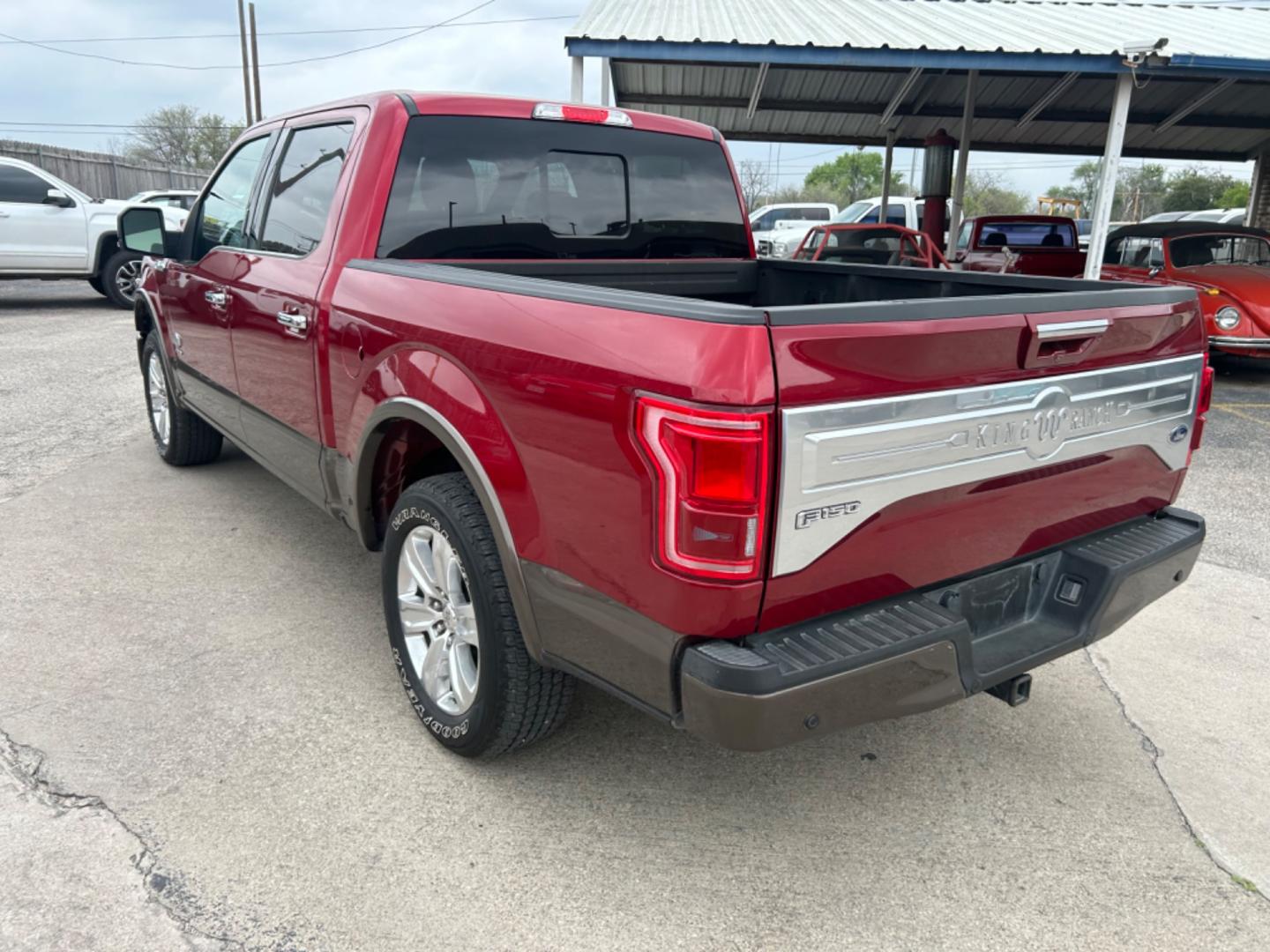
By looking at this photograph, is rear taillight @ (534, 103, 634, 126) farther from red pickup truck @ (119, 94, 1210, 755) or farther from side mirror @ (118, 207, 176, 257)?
side mirror @ (118, 207, 176, 257)

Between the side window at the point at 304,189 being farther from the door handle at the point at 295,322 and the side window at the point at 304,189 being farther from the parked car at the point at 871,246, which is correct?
the parked car at the point at 871,246

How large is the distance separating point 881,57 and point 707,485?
10.1 m

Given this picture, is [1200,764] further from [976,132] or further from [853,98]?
[976,132]

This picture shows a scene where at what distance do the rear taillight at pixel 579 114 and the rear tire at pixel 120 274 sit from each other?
11921mm

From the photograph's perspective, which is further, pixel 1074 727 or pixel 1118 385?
pixel 1074 727

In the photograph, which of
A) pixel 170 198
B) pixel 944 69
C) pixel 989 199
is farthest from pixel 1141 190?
pixel 170 198

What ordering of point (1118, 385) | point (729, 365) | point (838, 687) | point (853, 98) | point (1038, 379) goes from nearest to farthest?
point (729, 365)
point (838, 687)
point (1038, 379)
point (1118, 385)
point (853, 98)

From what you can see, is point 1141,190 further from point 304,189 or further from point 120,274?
point 304,189

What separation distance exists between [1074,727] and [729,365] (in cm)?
212

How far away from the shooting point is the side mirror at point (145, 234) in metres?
4.90

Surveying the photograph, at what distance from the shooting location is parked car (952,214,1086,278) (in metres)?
13.5

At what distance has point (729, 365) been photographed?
72.7 inches

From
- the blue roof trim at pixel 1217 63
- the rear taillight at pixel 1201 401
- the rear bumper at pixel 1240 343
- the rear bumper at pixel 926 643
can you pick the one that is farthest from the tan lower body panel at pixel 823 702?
the blue roof trim at pixel 1217 63

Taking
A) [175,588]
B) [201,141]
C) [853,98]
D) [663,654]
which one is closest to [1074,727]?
[663,654]
